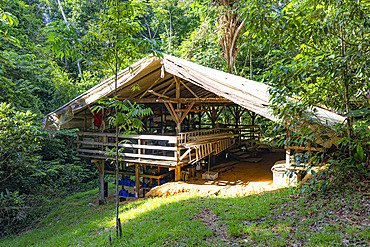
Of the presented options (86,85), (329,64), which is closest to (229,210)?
(329,64)

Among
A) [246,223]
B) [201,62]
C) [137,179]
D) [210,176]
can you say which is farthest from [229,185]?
[201,62]

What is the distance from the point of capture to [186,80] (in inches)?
371

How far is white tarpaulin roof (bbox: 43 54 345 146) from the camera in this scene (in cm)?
667

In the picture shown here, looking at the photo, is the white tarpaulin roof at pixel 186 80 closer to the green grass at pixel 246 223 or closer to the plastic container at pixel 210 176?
the green grass at pixel 246 223

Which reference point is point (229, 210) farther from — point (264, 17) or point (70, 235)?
point (70, 235)

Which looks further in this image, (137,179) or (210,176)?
(137,179)

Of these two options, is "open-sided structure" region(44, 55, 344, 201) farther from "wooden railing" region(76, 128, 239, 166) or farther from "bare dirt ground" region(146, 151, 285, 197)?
"bare dirt ground" region(146, 151, 285, 197)

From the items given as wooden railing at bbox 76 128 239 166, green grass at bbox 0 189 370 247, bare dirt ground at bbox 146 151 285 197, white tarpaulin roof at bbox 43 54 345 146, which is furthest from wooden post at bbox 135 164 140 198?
white tarpaulin roof at bbox 43 54 345 146

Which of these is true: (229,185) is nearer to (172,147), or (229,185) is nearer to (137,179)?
(172,147)

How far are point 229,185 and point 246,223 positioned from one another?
4236 mm

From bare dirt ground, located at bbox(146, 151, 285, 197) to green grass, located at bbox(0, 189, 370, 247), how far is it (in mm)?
1083

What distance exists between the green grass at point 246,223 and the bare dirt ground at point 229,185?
1.08 meters

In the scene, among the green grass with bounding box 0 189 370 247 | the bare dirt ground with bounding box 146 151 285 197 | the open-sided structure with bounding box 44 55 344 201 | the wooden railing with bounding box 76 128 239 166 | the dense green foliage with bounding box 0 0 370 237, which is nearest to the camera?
the green grass with bounding box 0 189 370 247

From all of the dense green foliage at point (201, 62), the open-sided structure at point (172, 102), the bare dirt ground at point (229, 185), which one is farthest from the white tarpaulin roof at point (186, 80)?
the bare dirt ground at point (229, 185)
